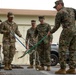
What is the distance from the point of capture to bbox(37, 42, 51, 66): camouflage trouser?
11.5 metres

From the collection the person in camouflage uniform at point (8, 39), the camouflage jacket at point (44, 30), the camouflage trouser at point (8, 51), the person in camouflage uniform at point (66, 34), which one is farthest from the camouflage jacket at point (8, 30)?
the person in camouflage uniform at point (66, 34)

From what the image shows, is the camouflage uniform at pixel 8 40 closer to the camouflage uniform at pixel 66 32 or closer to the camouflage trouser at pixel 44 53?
the camouflage trouser at pixel 44 53

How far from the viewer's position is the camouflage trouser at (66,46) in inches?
351

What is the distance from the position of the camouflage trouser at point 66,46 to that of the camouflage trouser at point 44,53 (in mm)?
2507

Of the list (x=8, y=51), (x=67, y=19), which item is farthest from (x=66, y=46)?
(x=8, y=51)

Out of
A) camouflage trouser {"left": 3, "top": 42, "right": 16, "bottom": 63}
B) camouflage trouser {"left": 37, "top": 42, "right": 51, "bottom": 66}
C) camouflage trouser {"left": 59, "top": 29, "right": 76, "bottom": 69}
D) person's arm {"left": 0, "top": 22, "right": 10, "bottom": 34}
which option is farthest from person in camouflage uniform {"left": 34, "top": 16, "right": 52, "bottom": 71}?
camouflage trouser {"left": 59, "top": 29, "right": 76, "bottom": 69}

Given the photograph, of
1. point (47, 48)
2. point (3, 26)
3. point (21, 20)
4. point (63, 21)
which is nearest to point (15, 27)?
point (3, 26)

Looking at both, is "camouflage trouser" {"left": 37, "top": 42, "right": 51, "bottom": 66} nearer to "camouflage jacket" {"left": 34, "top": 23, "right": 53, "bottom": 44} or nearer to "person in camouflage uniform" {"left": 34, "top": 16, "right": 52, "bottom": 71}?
"person in camouflage uniform" {"left": 34, "top": 16, "right": 52, "bottom": 71}

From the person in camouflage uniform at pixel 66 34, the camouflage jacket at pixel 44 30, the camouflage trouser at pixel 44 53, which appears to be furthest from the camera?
the camouflage jacket at pixel 44 30

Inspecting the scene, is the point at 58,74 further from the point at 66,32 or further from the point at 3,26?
the point at 3,26

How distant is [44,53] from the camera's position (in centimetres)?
1160

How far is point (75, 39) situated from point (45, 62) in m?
2.61

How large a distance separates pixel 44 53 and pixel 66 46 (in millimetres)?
2705

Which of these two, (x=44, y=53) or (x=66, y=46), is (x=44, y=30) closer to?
(x=44, y=53)
